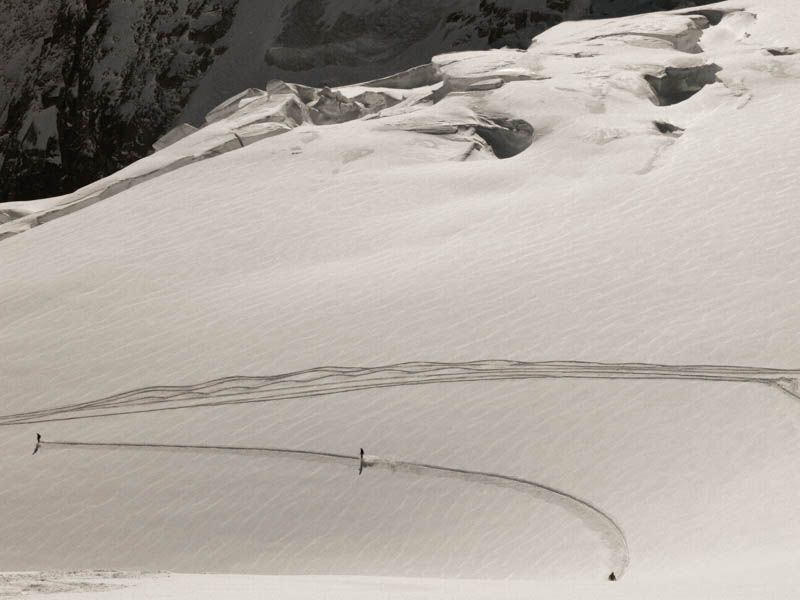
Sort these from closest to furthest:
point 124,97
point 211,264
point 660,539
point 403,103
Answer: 1. point 660,539
2. point 211,264
3. point 403,103
4. point 124,97

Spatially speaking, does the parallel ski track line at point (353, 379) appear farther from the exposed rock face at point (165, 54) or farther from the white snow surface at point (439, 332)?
the exposed rock face at point (165, 54)

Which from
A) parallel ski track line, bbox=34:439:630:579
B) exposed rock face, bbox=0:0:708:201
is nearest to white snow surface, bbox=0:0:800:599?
parallel ski track line, bbox=34:439:630:579

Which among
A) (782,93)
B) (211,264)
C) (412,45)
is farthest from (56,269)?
(412,45)

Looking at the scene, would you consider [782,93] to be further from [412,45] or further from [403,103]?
[412,45]

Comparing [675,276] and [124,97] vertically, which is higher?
[675,276]

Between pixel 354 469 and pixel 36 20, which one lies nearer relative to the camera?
pixel 354 469

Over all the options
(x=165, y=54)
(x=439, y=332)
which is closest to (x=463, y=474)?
(x=439, y=332)

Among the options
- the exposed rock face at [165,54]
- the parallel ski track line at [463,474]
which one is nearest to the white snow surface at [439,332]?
the parallel ski track line at [463,474]
